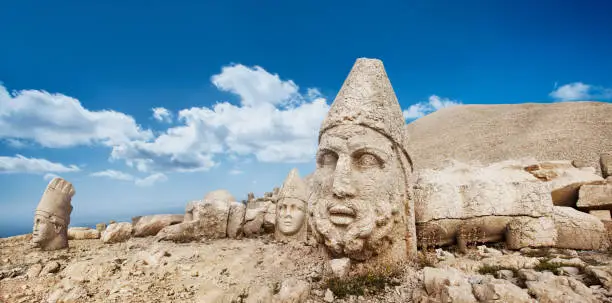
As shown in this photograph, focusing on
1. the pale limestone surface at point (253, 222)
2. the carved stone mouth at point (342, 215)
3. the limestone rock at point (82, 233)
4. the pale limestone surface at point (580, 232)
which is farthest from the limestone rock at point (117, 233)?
the pale limestone surface at point (580, 232)

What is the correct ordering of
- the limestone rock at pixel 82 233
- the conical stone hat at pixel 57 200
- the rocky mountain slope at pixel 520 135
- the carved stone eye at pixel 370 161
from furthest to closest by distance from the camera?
the rocky mountain slope at pixel 520 135, the limestone rock at pixel 82 233, the conical stone hat at pixel 57 200, the carved stone eye at pixel 370 161

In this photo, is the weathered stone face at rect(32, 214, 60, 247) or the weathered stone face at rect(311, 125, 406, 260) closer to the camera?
the weathered stone face at rect(311, 125, 406, 260)

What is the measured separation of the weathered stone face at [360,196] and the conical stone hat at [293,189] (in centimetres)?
290

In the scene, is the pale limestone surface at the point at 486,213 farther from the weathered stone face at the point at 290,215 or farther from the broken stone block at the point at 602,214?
the weathered stone face at the point at 290,215

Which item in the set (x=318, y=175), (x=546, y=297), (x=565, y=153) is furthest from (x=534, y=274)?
(x=565, y=153)

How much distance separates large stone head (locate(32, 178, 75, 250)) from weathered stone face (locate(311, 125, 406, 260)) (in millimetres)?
5803

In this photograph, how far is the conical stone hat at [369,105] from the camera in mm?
4520

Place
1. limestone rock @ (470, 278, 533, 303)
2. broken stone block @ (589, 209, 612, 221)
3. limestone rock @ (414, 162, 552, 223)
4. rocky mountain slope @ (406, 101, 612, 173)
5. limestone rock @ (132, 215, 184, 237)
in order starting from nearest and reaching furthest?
limestone rock @ (470, 278, 533, 303), limestone rock @ (414, 162, 552, 223), broken stone block @ (589, 209, 612, 221), limestone rock @ (132, 215, 184, 237), rocky mountain slope @ (406, 101, 612, 173)

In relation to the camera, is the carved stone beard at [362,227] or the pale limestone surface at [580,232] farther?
the pale limestone surface at [580,232]

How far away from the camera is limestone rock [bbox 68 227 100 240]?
7.84 meters

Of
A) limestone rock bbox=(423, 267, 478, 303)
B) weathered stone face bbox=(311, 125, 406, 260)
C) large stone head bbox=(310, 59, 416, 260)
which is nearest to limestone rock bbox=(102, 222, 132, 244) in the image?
large stone head bbox=(310, 59, 416, 260)

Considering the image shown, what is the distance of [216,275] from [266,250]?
1.45 m

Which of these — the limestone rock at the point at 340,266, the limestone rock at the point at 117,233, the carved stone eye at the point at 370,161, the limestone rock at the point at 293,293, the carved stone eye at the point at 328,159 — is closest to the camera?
the limestone rock at the point at 293,293

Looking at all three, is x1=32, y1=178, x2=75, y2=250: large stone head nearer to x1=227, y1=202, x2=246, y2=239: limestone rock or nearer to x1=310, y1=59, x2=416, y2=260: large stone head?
x1=227, y1=202, x2=246, y2=239: limestone rock
